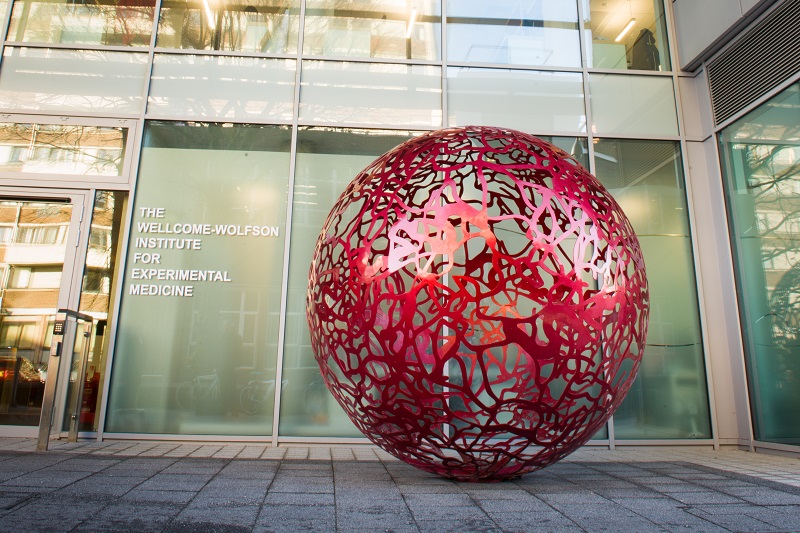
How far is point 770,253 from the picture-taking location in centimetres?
564

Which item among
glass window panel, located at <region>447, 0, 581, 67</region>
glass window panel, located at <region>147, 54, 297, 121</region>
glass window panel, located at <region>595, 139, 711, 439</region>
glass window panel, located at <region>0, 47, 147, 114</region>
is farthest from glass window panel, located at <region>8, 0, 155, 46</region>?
glass window panel, located at <region>595, 139, 711, 439</region>

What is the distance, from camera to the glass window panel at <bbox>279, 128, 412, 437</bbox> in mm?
5645

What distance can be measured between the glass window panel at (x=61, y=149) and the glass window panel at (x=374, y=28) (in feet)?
8.56

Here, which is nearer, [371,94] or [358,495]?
[358,495]

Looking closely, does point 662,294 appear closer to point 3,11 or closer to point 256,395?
point 256,395

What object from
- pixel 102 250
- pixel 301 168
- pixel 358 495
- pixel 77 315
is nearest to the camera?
pixel 358 495

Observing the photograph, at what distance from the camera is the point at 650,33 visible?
7008 mm

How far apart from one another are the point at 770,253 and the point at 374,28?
529 cm

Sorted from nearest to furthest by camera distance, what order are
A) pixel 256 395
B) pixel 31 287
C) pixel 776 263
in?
pixel 776 263
pixel 256 395
pixel 31 287

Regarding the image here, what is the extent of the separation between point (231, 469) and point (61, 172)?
168 inches

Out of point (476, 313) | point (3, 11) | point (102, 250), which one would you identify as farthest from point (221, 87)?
point (476, 313)

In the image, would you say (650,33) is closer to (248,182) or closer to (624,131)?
(624,131)

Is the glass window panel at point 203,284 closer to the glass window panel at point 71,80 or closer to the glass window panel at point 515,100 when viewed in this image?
the glass window panel at point 71,80

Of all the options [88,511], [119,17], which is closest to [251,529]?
[88,511]
